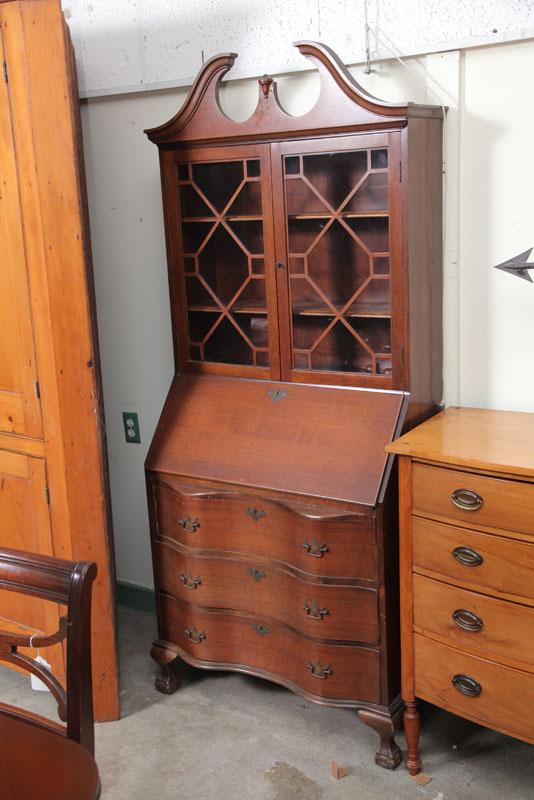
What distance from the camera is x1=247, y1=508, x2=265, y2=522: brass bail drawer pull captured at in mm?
2461

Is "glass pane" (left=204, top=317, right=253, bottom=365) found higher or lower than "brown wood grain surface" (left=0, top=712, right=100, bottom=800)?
higher

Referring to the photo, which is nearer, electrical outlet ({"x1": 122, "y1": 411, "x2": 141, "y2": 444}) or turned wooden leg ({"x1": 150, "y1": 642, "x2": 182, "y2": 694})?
turned wooden leg ({"x1": 150, "y1": 642, "x2": 182, "y2": 694})

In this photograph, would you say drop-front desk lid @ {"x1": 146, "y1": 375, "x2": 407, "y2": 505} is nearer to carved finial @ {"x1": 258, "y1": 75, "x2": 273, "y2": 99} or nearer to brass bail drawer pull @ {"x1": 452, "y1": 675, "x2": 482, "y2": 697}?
brass bail drawer pull @ {"x1": 452, "y1": 675, "x2": 482, "y2": 697}

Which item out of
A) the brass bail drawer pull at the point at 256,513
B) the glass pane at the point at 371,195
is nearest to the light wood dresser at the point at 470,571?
the brass bail drawer pull at the point at 256,513

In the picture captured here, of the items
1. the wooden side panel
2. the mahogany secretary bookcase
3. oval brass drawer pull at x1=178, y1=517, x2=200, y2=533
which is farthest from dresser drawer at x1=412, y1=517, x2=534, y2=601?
oval brass drawer pull at x1=178, y1=517, x2=200, y2=533

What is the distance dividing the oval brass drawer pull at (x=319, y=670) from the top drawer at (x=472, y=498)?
22.0 inches

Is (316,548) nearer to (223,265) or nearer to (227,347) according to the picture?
(227,347)

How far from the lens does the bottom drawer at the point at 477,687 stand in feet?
6.95

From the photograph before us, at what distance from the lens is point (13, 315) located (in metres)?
2.62

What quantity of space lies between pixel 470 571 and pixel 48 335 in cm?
135

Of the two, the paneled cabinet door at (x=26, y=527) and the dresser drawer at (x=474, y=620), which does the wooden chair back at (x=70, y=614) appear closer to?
the dresser drawer at (x=474, y=620)

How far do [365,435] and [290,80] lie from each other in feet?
3.64

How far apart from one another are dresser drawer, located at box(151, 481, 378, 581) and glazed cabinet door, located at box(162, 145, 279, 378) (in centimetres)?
40

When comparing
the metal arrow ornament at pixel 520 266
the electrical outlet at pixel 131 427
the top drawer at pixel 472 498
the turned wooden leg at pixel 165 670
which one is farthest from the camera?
the electrical outlet at pixel 131 427
